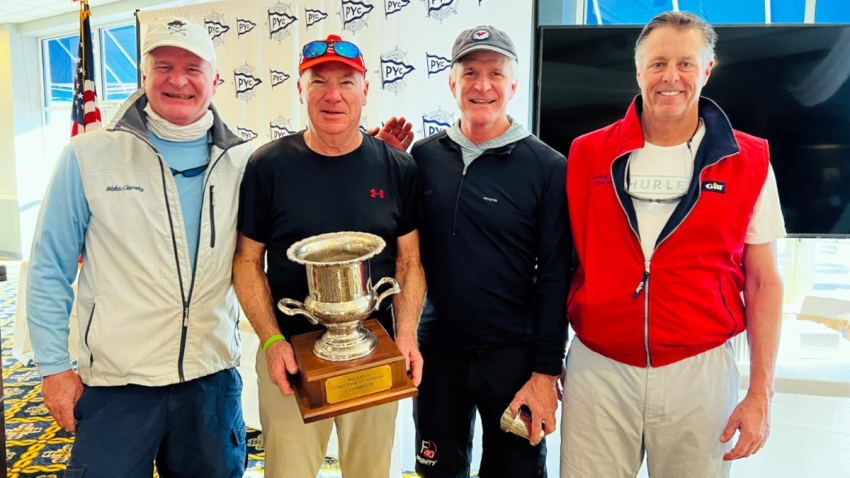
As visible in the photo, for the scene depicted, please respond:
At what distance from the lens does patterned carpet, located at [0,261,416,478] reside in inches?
110

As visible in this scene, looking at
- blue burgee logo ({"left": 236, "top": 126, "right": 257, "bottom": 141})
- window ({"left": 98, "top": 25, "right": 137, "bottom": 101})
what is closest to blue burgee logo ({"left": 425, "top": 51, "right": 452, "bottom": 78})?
blue burgee logo ({"left": 236, "top": 126, "right": 257, "bottom": 141})

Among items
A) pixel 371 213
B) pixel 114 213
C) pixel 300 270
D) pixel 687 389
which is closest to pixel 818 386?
pixel 687 389

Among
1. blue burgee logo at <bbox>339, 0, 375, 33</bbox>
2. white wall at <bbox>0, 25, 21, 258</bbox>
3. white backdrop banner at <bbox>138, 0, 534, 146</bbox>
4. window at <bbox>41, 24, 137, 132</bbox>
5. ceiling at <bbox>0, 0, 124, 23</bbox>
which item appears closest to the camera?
white backdrop banner at <bbox>138, 0, 534, 146</bbox>

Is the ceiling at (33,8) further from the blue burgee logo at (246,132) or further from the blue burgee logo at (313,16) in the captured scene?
the blue burgee logo at (313,16)

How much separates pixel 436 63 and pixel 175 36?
A: 1893 millimetres

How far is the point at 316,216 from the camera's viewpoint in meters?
1.63

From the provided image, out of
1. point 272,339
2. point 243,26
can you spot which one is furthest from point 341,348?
point 243,26

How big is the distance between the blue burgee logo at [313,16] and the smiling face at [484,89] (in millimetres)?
2118

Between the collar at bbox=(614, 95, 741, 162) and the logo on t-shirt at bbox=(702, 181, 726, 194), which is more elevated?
the collar at bbox=(614, 95, 741, 162)

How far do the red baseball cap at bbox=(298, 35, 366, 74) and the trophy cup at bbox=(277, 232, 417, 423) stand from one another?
55 cm

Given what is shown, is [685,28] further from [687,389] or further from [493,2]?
[493,2]

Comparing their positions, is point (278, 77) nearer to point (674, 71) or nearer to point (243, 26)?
point (243, 26)

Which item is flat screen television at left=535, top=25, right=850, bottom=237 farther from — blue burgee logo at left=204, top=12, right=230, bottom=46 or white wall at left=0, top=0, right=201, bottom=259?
white wall at left=0, top=0, right=201, bottom=259

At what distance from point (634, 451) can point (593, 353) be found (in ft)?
1.02
